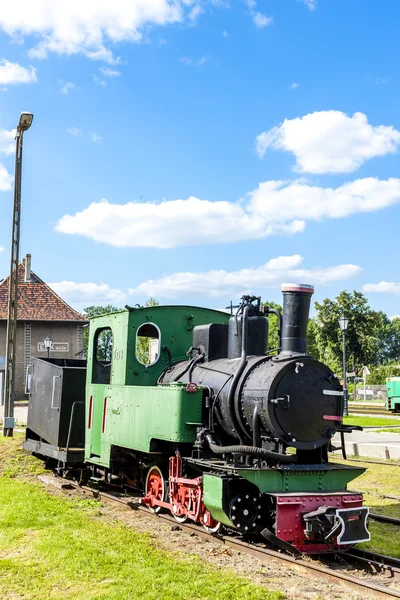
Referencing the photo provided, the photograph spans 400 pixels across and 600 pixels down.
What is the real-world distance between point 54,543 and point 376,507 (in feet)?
15.6

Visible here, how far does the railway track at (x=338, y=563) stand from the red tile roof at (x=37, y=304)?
31627mm

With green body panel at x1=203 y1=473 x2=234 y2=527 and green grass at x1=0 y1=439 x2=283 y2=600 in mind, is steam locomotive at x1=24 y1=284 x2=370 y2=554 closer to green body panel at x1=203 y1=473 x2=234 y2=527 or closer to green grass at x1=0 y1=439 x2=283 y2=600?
green body panel at x1=203 y1=473 x2=234 y2=527

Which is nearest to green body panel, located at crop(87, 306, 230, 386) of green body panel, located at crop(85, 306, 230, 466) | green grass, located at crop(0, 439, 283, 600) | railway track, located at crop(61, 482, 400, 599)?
green body panel, located at crop(85, 306, 230, 466)

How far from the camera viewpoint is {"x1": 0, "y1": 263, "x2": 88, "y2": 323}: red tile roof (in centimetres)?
3803

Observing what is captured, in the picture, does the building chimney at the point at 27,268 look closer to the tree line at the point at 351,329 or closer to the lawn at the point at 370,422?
the tree line at the point at 351,329

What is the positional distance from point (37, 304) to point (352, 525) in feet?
112

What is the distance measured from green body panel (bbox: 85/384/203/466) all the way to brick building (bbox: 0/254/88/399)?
28764 millimetres

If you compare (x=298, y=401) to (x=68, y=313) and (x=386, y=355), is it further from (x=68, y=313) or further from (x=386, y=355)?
(x=386, y=355)

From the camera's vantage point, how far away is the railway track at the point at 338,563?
5.51 metres

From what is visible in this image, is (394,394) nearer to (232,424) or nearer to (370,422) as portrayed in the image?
(370,422)

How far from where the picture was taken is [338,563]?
21.4 feet

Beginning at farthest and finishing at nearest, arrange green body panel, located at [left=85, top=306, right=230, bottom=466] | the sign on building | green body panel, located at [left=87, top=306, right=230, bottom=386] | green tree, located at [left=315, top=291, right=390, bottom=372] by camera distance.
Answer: green tree, located at [left=315, top=291, right=390, bottom=372]
the sign on building
green body panel, located at [left=87, top=306, right=230, bottom=386]
green body panel, located at [left=85, top=306, right=230, bottom=466]

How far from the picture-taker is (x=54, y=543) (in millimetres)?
6582

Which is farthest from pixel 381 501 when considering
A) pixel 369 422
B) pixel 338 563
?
pixel 369 422
